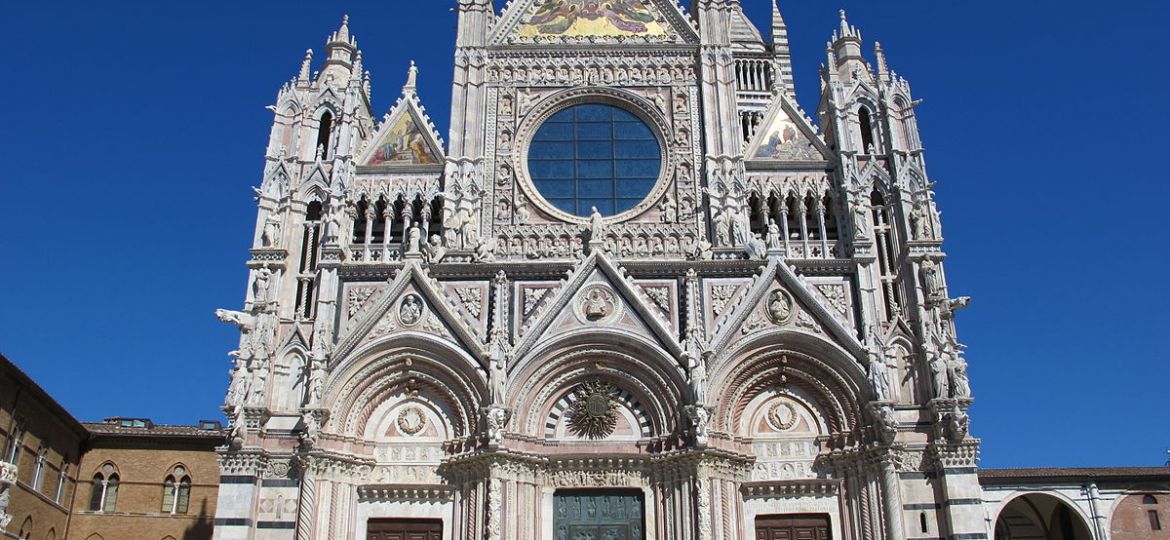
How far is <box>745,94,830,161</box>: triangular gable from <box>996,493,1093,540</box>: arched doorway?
1310 cm

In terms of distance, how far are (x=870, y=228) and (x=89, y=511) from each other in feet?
63.8

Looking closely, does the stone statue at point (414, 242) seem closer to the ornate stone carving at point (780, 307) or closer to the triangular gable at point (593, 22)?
the triangular gable at point (593, 22)

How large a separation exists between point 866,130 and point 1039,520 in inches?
616

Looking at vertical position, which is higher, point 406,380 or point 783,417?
point 406,380

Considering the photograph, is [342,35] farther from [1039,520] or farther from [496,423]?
[1039,520]

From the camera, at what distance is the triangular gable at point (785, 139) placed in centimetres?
2195

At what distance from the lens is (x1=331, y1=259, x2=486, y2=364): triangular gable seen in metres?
19.4

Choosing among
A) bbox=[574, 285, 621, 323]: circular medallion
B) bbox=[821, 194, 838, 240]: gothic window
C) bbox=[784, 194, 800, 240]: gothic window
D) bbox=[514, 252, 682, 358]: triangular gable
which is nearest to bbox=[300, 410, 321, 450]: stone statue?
bbox=[514, 252, 682, 358]: triangular gable

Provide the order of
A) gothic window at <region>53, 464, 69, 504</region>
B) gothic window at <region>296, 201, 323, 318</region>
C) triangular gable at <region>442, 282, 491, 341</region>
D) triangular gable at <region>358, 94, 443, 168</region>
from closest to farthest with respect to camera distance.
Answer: triangular gable at <region>442, 282, 491, 341</region> < gothic window at <region>296, 201, 323, 318</region> < triangular gable at <region>358, 94, 443, 168</region> < gothic window at <region>53, 464, 69, 504</region>

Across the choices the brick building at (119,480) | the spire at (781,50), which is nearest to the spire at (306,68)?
the brick building at (119,480)

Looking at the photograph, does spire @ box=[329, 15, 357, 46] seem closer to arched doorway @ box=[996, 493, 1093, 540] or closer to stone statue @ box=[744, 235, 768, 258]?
stone statue @ box=[744, 235, 768, 258]

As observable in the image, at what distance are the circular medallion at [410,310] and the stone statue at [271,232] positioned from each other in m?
3.01

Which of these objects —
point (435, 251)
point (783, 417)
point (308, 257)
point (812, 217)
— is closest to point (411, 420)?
point (435, 251)

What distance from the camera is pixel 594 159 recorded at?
887 inches
